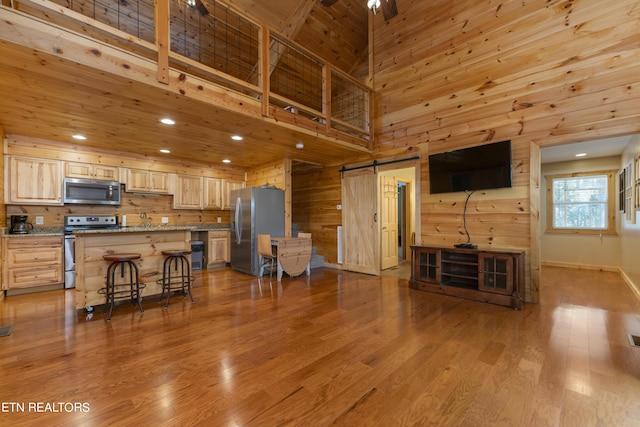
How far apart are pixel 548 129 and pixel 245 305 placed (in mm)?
4507

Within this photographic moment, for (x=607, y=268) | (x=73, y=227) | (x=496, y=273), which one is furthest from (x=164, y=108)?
(x=607, y=268)

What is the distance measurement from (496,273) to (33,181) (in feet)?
22.9

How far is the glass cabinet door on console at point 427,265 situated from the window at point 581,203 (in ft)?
13.7

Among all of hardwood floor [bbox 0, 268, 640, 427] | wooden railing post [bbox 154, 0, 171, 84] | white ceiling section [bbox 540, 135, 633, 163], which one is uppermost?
wooden railing post [bbox 154, 0, 171, 84]

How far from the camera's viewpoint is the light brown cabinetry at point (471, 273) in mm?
3408

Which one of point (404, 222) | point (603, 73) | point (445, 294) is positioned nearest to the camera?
point (603, 73)

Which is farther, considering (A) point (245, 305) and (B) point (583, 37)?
(A) point (245, 305)

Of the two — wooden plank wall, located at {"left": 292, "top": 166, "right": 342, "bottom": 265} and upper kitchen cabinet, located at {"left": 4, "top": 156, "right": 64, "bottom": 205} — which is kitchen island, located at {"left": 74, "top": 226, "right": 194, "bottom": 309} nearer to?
upper kitchen cabinet, located at {"left": 4, "top": 156, "right": 64, "bottom": 205}

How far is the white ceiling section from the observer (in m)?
4.41

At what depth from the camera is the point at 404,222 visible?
7.03 metres

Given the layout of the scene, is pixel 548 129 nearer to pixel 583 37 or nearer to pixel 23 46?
pixel 583 37

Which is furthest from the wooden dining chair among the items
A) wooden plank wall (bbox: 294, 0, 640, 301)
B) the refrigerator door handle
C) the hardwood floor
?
wooden plank wall (bbox: 294, 0, 640, 301)

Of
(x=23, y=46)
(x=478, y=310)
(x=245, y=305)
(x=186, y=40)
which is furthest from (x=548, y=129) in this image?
(x=186, y=40)

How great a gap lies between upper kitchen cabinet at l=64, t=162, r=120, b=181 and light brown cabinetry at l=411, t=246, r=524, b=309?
18.2ft
